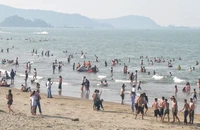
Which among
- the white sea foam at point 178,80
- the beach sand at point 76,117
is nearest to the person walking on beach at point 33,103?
the beach sand at point 76,117

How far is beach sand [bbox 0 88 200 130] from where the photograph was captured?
1644cm

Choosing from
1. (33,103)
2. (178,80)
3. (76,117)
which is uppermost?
(33,103)

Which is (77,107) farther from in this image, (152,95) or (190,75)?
(190,75)

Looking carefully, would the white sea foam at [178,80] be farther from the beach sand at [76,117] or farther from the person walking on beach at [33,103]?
the person walking on beach at [33,103]

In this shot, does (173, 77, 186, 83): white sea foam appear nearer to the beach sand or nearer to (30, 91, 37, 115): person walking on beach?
the beach sand

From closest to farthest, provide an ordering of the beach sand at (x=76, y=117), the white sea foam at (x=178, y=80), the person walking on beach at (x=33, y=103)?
1. the beach sand at (x=76, y=117)
2. the person walking on beach at (x=33, y=103)
3. the white sea foam at (x=178, y=80)

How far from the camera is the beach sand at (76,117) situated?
53.9 ft

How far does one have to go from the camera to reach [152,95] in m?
32.6

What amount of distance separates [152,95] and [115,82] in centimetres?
934

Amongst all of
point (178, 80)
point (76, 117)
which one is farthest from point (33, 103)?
point (178, 80)

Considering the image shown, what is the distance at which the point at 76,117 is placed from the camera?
19.2 m

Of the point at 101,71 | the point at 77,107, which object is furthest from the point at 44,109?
the point at 101,71

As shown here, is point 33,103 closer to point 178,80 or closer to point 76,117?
point 76,117

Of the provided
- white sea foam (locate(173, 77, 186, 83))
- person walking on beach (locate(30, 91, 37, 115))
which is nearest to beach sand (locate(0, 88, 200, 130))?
person walking on beach (locate(30, 91, 37, 115))
